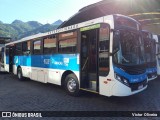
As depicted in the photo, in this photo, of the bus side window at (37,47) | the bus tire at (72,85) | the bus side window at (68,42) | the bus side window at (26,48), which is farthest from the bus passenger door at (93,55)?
the bus side window at (26,48)

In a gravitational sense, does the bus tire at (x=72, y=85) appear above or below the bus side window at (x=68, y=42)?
below

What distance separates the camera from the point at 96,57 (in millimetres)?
7180

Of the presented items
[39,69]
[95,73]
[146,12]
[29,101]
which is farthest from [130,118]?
[146,12]

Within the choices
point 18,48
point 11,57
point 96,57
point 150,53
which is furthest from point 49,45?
point 11,57

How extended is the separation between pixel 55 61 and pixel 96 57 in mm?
2891

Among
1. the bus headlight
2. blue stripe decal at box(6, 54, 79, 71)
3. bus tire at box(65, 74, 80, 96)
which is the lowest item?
bus tire at box(65, 74, 80, 96)

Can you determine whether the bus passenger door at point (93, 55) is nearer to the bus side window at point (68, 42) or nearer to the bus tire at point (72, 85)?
the bus tire at point (72, 85)

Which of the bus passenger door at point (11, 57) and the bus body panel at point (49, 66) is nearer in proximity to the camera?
the bus body panel at point (49, 66)

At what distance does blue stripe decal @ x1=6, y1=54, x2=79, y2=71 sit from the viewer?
8211 mm

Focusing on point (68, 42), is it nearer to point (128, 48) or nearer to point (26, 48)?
point (128, 48)

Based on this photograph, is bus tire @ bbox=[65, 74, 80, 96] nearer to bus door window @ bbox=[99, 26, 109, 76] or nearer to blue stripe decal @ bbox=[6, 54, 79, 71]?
blue stripe decal @ bbox=[6, 54, 79, 71]

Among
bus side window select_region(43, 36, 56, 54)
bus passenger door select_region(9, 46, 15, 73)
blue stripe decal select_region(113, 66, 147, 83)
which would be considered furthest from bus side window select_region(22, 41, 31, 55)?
blue stripe decal select_region(113, 66, 147, 83)

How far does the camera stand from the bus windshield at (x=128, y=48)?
648cm

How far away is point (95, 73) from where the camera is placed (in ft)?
24.8
